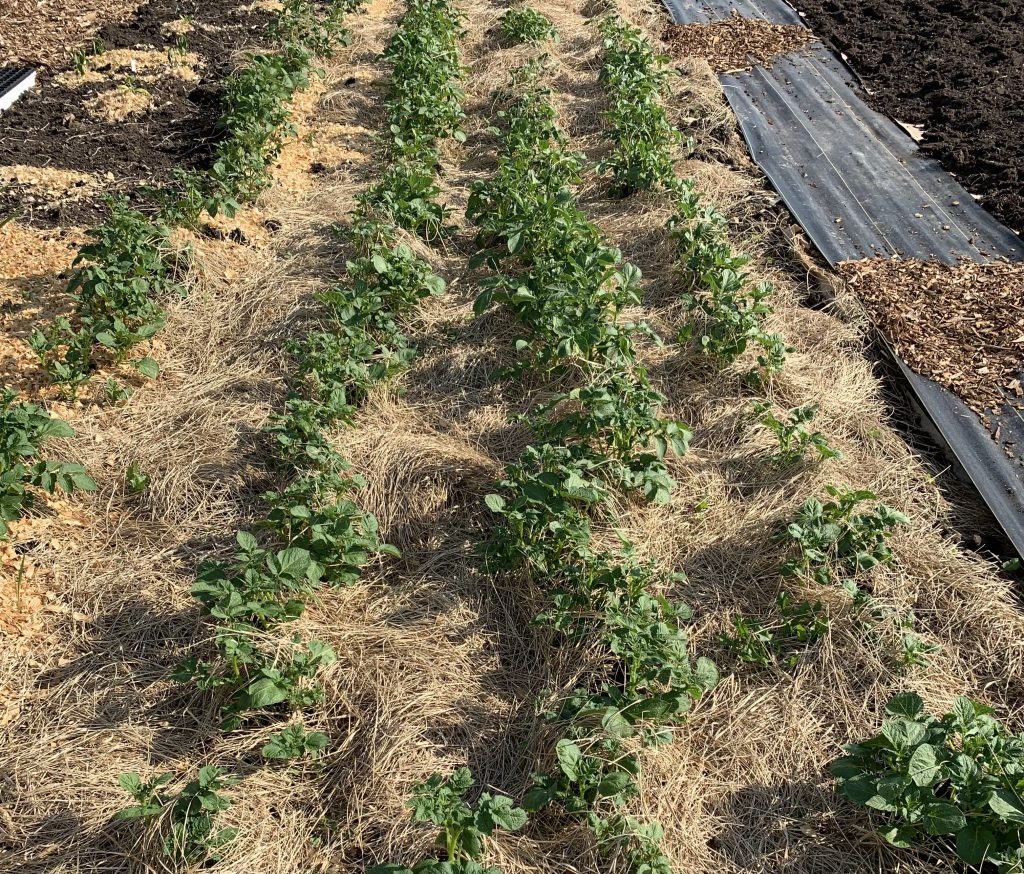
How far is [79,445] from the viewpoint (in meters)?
4.06

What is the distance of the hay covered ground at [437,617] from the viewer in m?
2.79

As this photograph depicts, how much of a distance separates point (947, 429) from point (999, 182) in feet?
7.84

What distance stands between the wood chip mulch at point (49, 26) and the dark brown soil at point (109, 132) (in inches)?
9.7

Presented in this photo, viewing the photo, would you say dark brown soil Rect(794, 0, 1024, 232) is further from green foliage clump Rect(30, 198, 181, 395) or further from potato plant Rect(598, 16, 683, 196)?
green foliage clump Rect(30, 198, 181, 395)

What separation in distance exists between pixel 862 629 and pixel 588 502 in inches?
43.4

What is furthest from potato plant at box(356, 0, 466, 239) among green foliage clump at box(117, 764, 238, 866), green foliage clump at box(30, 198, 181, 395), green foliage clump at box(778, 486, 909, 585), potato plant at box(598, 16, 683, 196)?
green foliage clump at box(117, 764, 238, 866)

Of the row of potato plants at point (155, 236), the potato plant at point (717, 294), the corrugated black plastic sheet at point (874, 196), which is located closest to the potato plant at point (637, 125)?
the potato plant at point (717, 294)

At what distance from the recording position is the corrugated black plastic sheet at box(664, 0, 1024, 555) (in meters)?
4.00

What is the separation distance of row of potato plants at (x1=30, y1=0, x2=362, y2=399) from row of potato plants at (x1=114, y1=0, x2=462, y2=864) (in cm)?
84

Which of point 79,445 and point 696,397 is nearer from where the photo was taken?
point 79,445

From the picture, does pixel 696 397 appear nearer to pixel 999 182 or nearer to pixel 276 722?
pixel 276 722

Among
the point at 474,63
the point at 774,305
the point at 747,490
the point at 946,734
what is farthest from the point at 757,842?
the point at 474,63

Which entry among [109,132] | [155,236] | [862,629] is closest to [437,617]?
[862,629]

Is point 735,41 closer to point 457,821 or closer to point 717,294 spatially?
point 717,294
